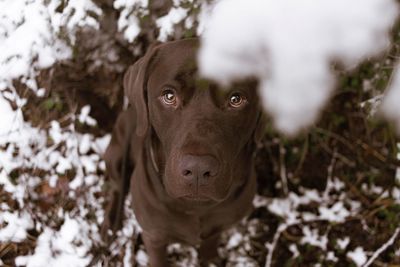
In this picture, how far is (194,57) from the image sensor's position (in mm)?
1847

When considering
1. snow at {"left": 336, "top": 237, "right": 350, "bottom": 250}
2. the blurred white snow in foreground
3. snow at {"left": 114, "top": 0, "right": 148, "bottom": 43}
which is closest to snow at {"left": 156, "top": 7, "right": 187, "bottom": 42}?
snow at {"left": 114, "top": 0, "right": 148, "bottom": 43}

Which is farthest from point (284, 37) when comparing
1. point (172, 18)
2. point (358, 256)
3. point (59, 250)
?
point (59, 250)

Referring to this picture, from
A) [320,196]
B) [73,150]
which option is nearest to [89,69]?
[73,150]

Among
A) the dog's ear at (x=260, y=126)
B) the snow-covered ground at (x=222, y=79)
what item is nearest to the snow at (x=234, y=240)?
the snow-covered ground at (x=222, y=79)

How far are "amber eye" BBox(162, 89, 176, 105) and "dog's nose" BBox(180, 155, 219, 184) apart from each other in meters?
0.26

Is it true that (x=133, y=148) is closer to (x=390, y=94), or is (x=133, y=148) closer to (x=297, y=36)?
(x=297, y=36)

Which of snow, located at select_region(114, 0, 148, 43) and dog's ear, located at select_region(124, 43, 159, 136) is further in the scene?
snow, located at select_region(114, 0, 148, 43)

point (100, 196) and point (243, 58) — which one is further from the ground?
point (243, 58)

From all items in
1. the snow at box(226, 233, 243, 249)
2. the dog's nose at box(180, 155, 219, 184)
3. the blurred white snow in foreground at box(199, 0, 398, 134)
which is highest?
the blurred white snow in foreground at box(199, 0, 398, 134)

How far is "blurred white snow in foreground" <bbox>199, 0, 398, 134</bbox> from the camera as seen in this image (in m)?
1.90

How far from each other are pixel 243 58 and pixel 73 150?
4.60ft

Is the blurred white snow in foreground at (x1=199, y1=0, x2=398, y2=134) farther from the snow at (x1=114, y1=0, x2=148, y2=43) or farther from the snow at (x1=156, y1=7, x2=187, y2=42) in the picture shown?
the snow at (x1=114, y1=0, x2=148, y2=43)

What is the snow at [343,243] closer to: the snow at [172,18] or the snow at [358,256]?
the snow at [358,256]

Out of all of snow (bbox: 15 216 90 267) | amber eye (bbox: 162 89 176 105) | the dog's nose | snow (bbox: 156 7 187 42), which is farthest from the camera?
snow (bbox: 15 216 90 267)
